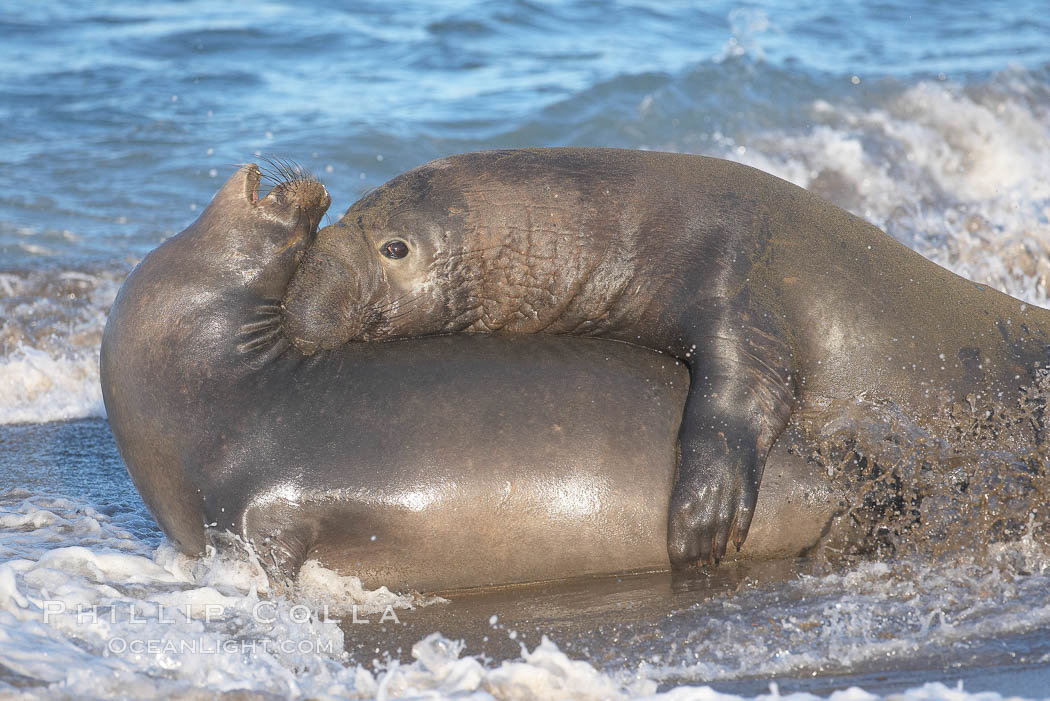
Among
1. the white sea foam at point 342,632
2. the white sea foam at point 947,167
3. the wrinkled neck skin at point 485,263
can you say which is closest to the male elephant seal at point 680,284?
the wrinkled neck skin at point 485,263

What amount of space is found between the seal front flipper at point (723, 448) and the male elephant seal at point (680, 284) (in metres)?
0.01

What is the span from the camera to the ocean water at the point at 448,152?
3715mm

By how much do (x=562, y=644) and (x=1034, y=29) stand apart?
805 inches

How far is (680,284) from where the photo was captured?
482 centimetres

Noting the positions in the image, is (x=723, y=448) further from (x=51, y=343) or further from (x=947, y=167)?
(x=947, y=167)

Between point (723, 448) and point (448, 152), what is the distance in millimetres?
9464

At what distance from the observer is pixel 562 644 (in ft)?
13.0

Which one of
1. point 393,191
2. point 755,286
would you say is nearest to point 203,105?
point 393,191

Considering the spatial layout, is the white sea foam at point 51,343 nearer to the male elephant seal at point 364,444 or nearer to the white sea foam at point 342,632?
the white sea foam at point 342,632

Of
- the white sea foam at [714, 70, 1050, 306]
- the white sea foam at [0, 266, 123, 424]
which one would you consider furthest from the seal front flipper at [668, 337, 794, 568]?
the white sea foam at [714, 70, 1050, 306]

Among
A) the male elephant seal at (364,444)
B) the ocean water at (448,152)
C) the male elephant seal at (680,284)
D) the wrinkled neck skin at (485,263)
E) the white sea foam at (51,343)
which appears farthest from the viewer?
the white sea foam at (51,343)

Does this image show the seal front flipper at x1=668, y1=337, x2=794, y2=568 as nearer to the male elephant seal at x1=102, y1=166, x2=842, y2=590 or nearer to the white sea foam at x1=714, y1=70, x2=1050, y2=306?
the male elephant seal at x1=102, y1=166, x2=842, y2=590

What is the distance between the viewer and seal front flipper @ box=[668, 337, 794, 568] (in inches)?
174

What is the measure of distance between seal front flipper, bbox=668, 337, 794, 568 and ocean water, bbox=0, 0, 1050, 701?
0.20 metres
